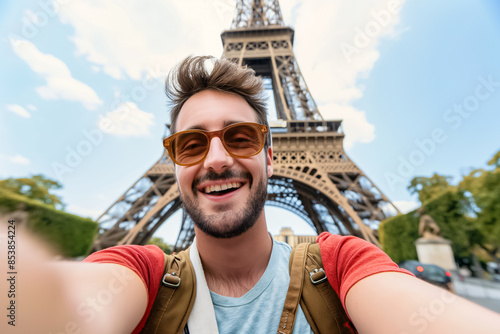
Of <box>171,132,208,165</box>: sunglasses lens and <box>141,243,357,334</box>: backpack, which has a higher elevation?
<box>171,132,208,165</box>: sunglasses lens

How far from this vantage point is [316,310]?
1118 millimetres

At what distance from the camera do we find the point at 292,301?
1.15m

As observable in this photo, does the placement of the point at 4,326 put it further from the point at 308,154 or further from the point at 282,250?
the point at 308,154

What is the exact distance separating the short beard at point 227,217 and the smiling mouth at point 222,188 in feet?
0.15

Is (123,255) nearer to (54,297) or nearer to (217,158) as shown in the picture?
(54,297)

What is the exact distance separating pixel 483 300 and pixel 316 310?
8525 mm

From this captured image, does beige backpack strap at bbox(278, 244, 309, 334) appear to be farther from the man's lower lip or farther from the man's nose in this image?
the man's nose

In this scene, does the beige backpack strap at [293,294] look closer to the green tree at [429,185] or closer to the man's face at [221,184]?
the man's face at [221,184]

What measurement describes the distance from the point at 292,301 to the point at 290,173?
1175 cm

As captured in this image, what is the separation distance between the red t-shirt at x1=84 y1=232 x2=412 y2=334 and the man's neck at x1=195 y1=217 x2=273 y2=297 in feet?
0.88

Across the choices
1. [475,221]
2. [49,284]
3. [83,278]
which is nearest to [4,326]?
[49,284]

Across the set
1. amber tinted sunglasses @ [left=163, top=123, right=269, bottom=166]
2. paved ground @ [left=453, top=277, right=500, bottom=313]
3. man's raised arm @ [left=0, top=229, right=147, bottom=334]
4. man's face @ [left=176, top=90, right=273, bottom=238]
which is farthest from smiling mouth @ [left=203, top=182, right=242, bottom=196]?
paved ground @ [left=453, top=277, right=500, bottom=313]

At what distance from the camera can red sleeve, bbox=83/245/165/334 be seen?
3.48 ft

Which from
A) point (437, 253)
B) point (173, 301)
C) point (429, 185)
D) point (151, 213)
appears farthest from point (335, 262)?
point (429, 185)
